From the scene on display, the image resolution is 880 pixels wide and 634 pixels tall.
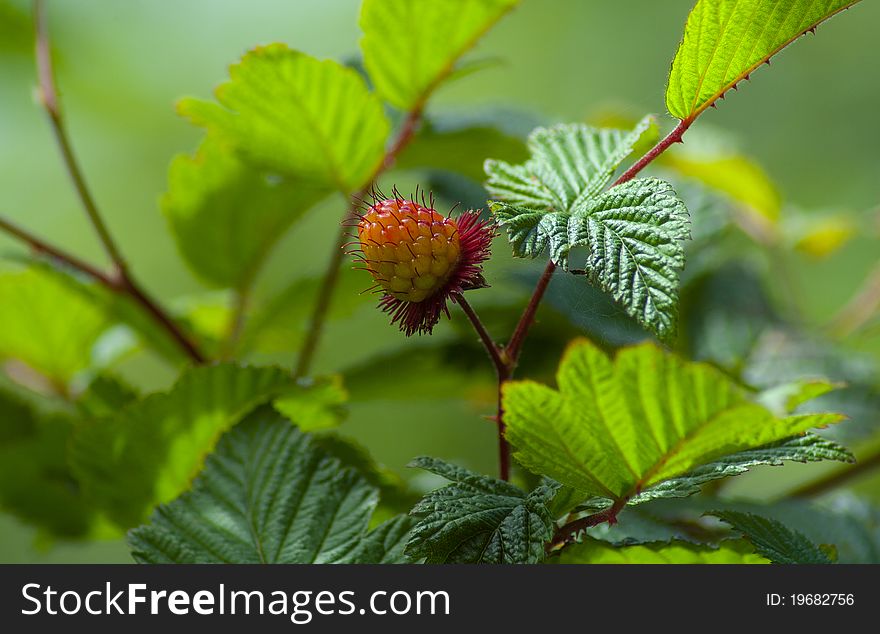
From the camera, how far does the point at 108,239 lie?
75 cm

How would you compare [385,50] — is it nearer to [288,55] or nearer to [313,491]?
[288,55]

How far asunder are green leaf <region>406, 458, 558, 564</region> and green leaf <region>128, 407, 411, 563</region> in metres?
0.08

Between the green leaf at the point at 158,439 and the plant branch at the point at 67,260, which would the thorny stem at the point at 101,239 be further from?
the green leaf at the point at 158,439

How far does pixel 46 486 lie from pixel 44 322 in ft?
0.80

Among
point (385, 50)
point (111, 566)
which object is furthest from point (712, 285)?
point (111, 566)

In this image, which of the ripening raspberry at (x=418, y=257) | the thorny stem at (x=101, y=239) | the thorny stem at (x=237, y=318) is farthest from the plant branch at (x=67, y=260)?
the ripening raspberry at (x=418, y=257)

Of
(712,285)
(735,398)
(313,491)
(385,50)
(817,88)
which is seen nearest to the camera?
(735,398)

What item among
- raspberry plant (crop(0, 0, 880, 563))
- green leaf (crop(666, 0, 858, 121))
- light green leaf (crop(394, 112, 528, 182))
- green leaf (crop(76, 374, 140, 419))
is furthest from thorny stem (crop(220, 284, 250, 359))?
green leaf (crop(666, 0, 858, 121))

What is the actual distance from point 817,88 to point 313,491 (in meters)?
2.50

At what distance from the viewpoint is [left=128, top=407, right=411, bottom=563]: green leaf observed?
480 millimetres

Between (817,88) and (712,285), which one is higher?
(817,88)

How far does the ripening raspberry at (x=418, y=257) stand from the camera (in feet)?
1.30

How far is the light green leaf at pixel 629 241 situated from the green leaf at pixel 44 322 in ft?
2.15

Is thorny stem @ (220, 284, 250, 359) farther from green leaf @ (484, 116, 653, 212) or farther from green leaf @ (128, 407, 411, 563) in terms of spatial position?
green leaf @ (484, 116, 653, 212)
